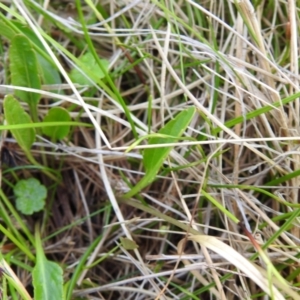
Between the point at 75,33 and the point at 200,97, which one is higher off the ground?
the point at 75,33

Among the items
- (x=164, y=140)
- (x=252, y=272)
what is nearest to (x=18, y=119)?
(x=164, y=140)

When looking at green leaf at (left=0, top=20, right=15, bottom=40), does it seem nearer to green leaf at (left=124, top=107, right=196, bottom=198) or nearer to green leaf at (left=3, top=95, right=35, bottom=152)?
green leaf at (left=3, top=95, right=35, bottom=152)

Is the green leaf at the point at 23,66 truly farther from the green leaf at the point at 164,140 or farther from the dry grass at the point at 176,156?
the green leaf at the point at 164,140

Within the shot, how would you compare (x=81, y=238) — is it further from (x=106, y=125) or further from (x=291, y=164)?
(x=291, y=164)

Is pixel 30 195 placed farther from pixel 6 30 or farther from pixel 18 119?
pixel 6 30

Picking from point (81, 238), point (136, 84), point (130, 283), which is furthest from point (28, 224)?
point (136, 84)

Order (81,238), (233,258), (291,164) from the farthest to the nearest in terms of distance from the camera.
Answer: (81,238) < (291,164) < (233,258)

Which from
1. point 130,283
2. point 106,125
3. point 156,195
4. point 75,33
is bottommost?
point 130,283
